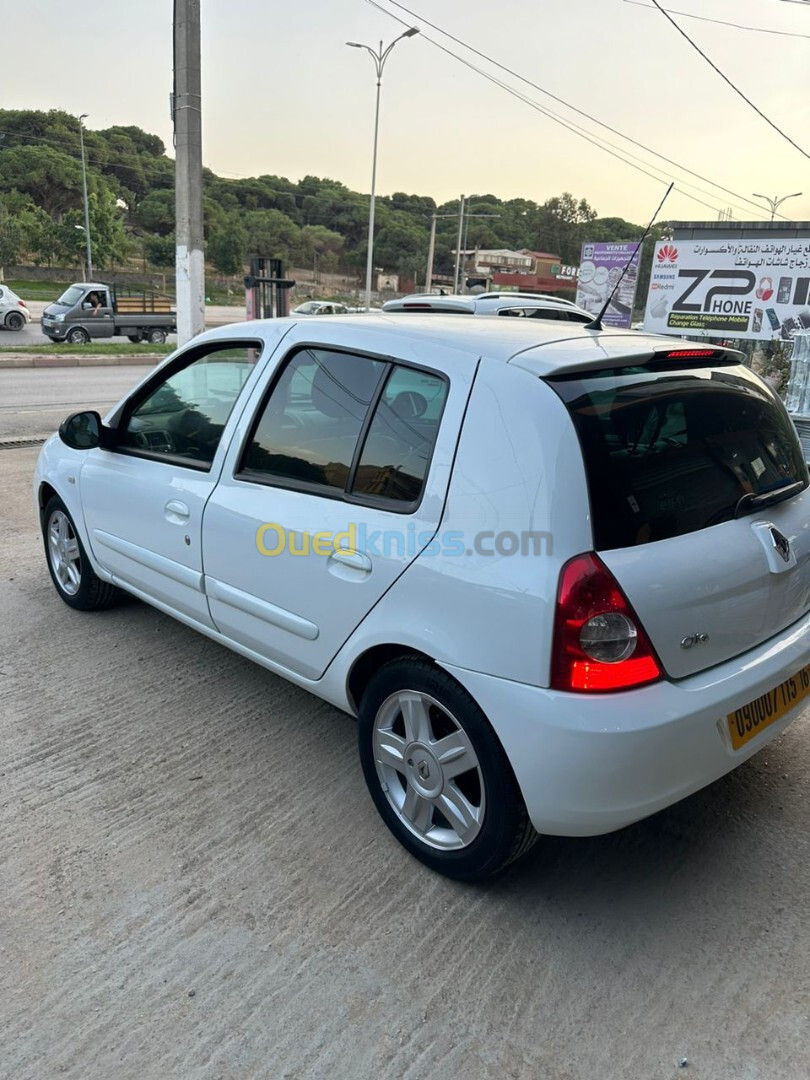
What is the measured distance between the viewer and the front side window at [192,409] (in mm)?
3137

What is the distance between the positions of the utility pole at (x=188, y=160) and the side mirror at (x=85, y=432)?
19.4ft

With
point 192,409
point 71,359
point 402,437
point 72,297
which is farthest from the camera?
point 72,297

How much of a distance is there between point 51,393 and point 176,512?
11758 millimetres

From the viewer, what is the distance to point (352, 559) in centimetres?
244

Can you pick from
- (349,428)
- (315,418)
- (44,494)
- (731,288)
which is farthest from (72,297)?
(349,428)

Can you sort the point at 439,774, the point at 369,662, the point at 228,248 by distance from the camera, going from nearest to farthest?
the point at 439,774, the point at 369,662, the point at 228,248

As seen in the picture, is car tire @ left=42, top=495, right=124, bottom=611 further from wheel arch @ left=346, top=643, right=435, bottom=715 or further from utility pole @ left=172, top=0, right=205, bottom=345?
utility pole @ left=172, top=0, right=205, bottom=345

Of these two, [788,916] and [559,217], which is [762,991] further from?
[559,217]

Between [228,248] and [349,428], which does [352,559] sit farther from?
[228,248]

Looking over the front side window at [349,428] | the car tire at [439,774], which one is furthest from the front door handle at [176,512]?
the car tire at [439,774]

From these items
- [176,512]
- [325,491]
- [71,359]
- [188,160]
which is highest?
[188,160]

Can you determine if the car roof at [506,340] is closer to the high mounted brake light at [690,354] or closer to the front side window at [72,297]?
the high mounted brake light at [690,354]

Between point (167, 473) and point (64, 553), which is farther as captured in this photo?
point (64, 553)

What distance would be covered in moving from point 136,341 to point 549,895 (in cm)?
2567
